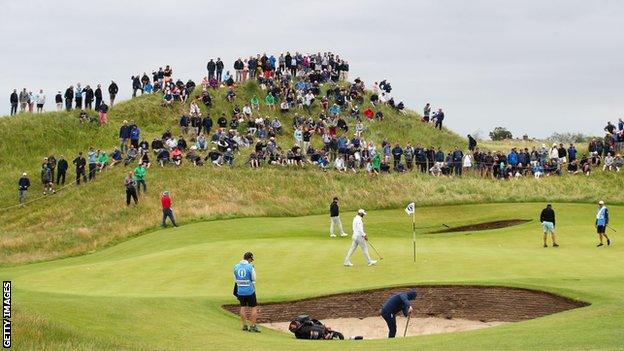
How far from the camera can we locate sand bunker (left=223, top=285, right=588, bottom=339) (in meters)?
26.7

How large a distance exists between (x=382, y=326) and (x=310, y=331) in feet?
11.6

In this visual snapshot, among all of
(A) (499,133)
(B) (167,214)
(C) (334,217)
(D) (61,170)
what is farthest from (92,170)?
(A) (499,133)

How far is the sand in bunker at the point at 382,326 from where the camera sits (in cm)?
2670

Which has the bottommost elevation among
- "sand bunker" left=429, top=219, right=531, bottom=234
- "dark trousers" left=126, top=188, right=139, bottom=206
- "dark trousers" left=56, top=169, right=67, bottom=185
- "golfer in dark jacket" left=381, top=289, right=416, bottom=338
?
"golfer in dark jacket" left=381, top=289, right=416, bottom=338

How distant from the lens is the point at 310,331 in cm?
2448

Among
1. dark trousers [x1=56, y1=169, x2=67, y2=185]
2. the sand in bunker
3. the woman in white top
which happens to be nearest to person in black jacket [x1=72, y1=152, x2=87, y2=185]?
dark trousers [x1=56, y1=169, x2=67, y2=185]

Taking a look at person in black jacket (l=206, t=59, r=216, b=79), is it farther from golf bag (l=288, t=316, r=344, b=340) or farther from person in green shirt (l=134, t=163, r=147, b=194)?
golf bag (l=288, t=316, r=344, b=340)

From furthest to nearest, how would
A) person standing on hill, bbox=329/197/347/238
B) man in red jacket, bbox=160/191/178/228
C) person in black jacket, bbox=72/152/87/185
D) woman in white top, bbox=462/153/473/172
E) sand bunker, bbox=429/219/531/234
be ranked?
woman in white top, bbox=462/153/473/172, person in black jacket, bbox=72/152/87/185, sand bunker, bbox=429/219/531/234, man in red jacket, bbox=160/191/178/228, person standing on hill, bbox=329/197/347/238

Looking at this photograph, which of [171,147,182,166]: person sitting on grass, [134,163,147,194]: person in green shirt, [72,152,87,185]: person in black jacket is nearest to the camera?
[134,163,147,194]: person in green shirt

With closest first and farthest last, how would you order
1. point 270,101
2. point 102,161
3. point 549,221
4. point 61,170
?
point 549,221, point 61,170, point 102,161, point 270,101

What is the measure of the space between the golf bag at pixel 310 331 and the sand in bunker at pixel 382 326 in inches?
82.7

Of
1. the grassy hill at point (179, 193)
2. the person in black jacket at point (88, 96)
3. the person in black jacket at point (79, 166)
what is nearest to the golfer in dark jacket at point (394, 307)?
the grassy hill at point (179, 193)

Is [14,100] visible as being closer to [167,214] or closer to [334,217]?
[167,214]

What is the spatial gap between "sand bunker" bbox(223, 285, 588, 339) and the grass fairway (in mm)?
776
